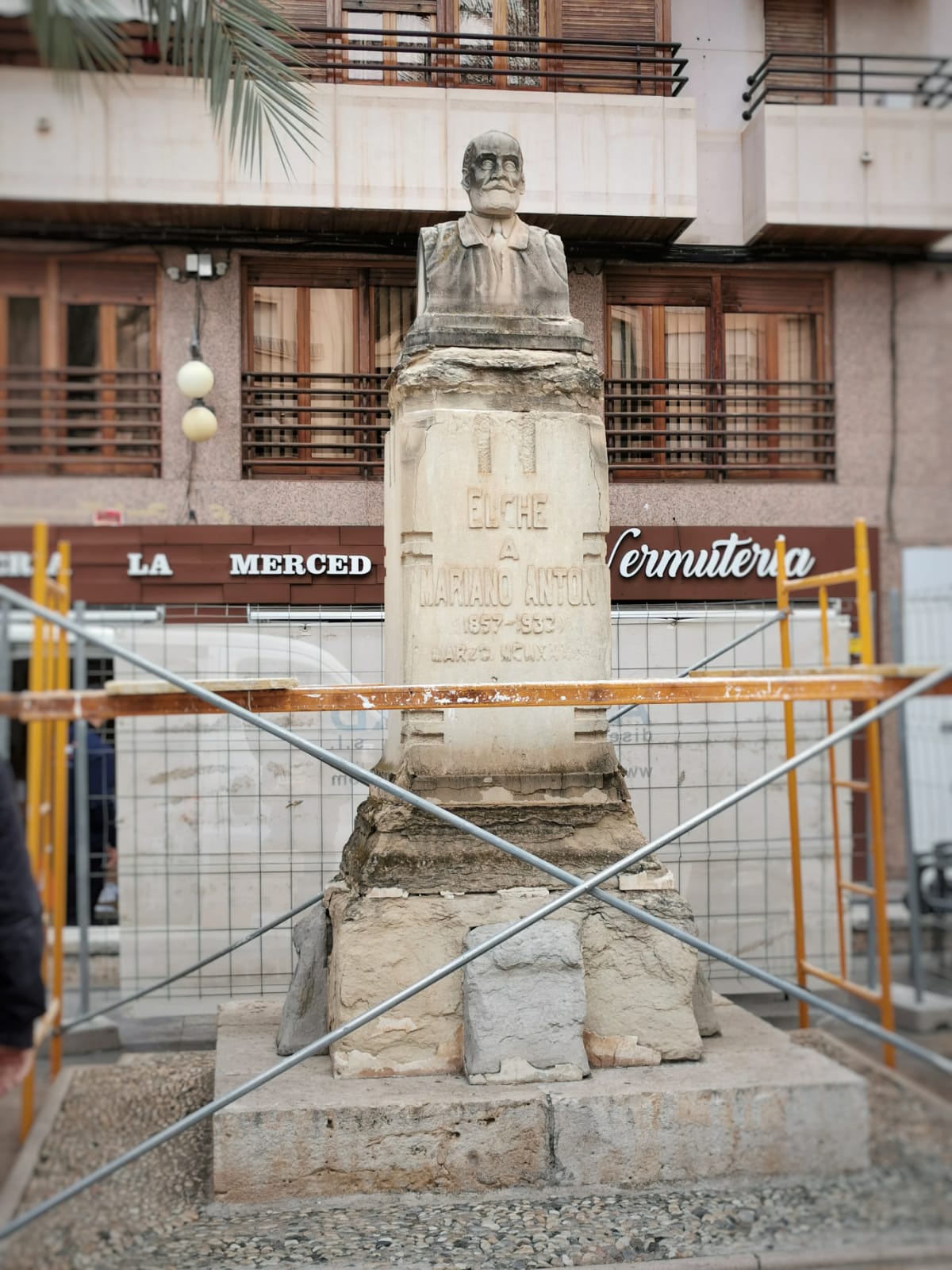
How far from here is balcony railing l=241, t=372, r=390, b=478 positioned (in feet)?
17.0

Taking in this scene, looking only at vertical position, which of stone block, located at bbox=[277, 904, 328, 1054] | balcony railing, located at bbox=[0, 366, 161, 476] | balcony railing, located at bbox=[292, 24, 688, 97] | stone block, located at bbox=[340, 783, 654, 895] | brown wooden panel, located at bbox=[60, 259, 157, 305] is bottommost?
stone block, located at bbox=[277, 904, 328, 1054]

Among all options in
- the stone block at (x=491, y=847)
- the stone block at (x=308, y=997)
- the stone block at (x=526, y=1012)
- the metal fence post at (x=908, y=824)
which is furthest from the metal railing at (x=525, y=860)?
the metal fence post at (x=908, y=824)

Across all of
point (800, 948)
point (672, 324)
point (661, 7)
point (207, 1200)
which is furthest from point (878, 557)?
point (207, 1200)

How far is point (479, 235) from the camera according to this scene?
16.5 feet

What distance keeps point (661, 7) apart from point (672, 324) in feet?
4.16

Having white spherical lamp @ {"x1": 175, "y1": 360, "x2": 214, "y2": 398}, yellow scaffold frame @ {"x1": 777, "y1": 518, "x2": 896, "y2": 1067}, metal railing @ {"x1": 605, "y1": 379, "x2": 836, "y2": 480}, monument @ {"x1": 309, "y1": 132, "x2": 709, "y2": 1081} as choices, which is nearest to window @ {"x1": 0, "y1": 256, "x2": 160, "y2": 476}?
white spherical lamp @ {"x1": 175, "y1": 360, "x2": 214, "y2": 398}

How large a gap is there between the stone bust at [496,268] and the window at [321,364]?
43cm

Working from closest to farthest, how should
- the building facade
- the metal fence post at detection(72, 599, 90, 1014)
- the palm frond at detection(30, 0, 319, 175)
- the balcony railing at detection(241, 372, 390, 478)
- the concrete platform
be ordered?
the palm frond at detection(30, 0, 319, 175), the concrete platform, the building facade, the balcony railing at detection(241, 372, 390, 478), the metal fence post at detection(72, 599, 90, 1014)

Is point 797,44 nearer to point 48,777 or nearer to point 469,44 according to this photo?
point 469,44

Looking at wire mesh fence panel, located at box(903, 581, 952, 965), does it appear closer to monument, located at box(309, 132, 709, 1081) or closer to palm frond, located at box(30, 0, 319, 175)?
monument, located at box(309, 132, 709, 1081)

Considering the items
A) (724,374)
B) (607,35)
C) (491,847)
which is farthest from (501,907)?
(607,35)

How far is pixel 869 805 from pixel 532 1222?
2.39 metres

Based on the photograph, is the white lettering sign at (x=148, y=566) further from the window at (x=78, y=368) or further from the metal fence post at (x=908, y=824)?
the metal fence post at (x=908, y=824)

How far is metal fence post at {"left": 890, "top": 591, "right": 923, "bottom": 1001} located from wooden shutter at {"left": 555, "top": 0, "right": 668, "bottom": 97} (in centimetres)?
233
